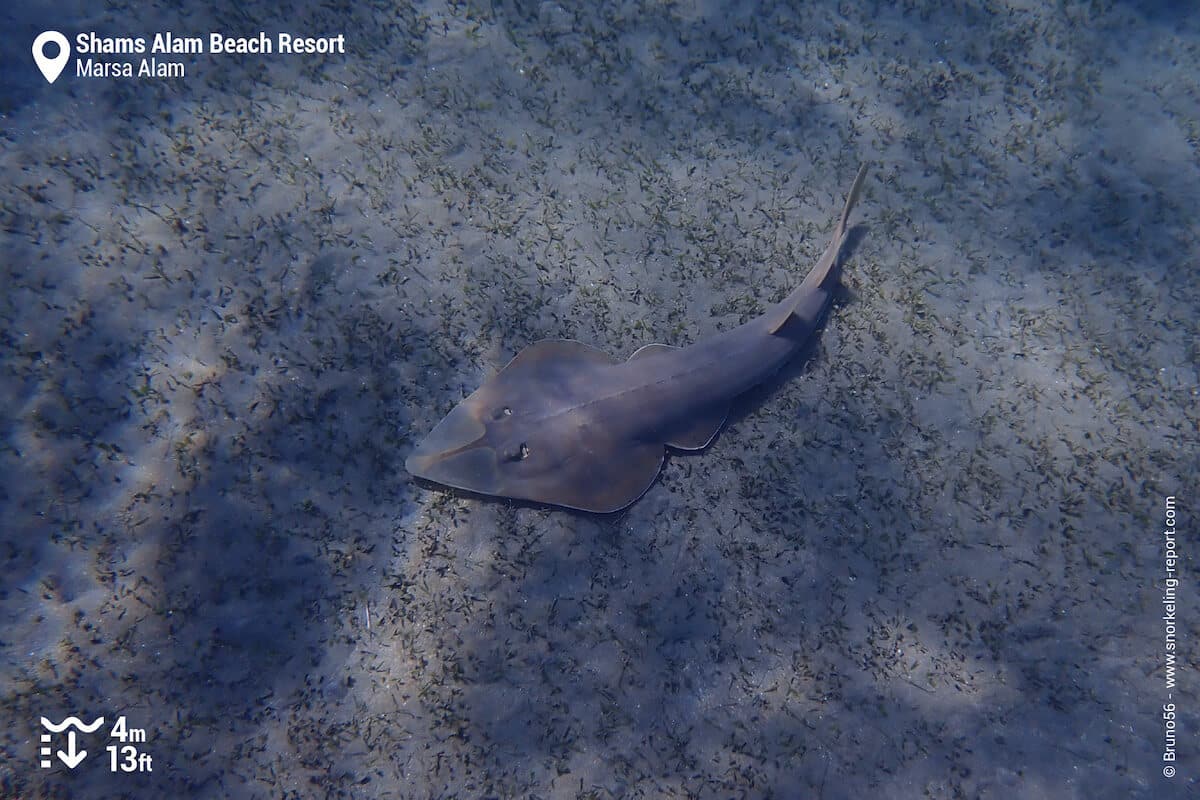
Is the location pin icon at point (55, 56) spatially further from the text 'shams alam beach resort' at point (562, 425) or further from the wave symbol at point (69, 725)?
the wave symbol at point (69, 725)

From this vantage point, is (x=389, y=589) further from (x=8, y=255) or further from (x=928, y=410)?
(x=928, y=410)

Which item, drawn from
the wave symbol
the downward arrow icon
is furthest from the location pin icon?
the downward arrow icon

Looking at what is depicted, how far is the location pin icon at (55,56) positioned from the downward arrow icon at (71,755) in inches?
241

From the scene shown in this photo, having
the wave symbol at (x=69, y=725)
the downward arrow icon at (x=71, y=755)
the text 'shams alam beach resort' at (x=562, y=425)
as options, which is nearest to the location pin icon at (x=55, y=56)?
the text 'shams alam beach resort' at (x=562, y=425)

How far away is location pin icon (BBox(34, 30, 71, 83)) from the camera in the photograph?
17.9 ft

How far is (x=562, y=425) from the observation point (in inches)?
197

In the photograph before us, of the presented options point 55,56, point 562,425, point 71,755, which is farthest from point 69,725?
point 55,56

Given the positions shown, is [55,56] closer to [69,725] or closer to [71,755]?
[69,725]

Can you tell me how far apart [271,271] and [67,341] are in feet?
5.71

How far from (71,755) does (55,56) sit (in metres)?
6.46

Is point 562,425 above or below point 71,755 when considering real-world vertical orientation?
above

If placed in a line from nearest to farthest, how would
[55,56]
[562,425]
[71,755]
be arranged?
[71,755]
[562,425]
[55,56]

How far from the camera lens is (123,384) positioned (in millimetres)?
4863

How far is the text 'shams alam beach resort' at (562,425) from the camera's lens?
4523 mm
